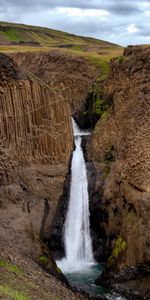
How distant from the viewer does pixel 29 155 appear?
36500mm

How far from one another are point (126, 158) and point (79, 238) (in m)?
6.36

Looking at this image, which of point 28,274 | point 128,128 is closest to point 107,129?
point 128,128

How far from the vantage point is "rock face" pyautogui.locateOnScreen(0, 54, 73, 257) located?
34.0 meters

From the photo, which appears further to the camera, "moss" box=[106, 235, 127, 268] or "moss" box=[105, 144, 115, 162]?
"moss" box=[105, 144, 115, 162]

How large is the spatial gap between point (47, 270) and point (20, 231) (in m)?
3.61

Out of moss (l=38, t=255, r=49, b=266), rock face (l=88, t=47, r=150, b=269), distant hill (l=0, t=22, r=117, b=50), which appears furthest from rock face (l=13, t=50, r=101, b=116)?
distant hill (l=0, t=22, r=117, b=50)

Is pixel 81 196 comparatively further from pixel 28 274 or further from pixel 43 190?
pixel 28 274

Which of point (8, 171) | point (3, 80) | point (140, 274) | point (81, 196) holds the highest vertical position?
point (3, 80)

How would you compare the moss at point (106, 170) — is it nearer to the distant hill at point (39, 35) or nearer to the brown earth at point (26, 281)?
the brown earth at point (26, 281)

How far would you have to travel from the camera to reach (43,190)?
36594 mm

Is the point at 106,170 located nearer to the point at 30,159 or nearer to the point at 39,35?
the point at 30,159

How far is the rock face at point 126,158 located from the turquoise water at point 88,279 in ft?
4.74

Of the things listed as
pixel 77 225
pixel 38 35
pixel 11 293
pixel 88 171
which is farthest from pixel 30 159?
pixel 38 35

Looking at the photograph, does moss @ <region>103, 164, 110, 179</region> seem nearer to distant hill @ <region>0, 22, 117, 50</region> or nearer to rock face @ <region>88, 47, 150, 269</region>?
rock face @ <region>88, 47, 150, 269</region>
